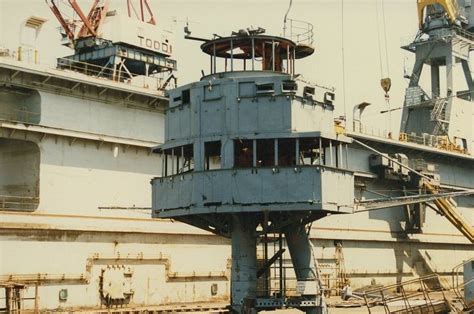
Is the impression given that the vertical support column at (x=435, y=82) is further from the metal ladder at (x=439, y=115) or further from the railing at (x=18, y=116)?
the railing at (x=18, y=116)

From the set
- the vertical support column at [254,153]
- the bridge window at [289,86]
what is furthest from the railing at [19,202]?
the bridge window at [289,86]

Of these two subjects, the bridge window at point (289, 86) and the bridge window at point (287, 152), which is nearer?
the bridge window at point (289, 86)

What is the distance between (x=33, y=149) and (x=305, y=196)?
15.6 metres

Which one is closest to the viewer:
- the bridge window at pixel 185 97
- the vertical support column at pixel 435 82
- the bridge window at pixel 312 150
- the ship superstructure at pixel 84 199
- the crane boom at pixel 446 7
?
the bridge window at pixel 312 150

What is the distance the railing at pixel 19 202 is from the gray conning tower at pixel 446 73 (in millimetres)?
41249

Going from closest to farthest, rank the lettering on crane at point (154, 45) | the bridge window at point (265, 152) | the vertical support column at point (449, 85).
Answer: the bridge window at point (265, 152), the lettering on crane at point (154, 45), the vertical support column at point (449, 85)

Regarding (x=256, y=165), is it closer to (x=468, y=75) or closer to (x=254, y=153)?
(x=254, y=153)

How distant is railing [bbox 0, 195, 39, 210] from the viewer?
33.8 meters

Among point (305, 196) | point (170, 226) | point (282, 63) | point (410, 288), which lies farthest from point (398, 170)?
point (305, 196)

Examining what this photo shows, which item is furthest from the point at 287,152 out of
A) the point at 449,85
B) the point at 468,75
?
the point at 468,75

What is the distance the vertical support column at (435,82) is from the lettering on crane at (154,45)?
3074 centimetres

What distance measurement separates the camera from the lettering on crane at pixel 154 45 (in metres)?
46.3

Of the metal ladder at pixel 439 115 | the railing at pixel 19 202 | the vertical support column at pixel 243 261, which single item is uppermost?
the metal ladder at pixel 439 115

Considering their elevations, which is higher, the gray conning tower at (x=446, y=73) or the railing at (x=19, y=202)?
the gray conning tower at (x=446, y=73)
